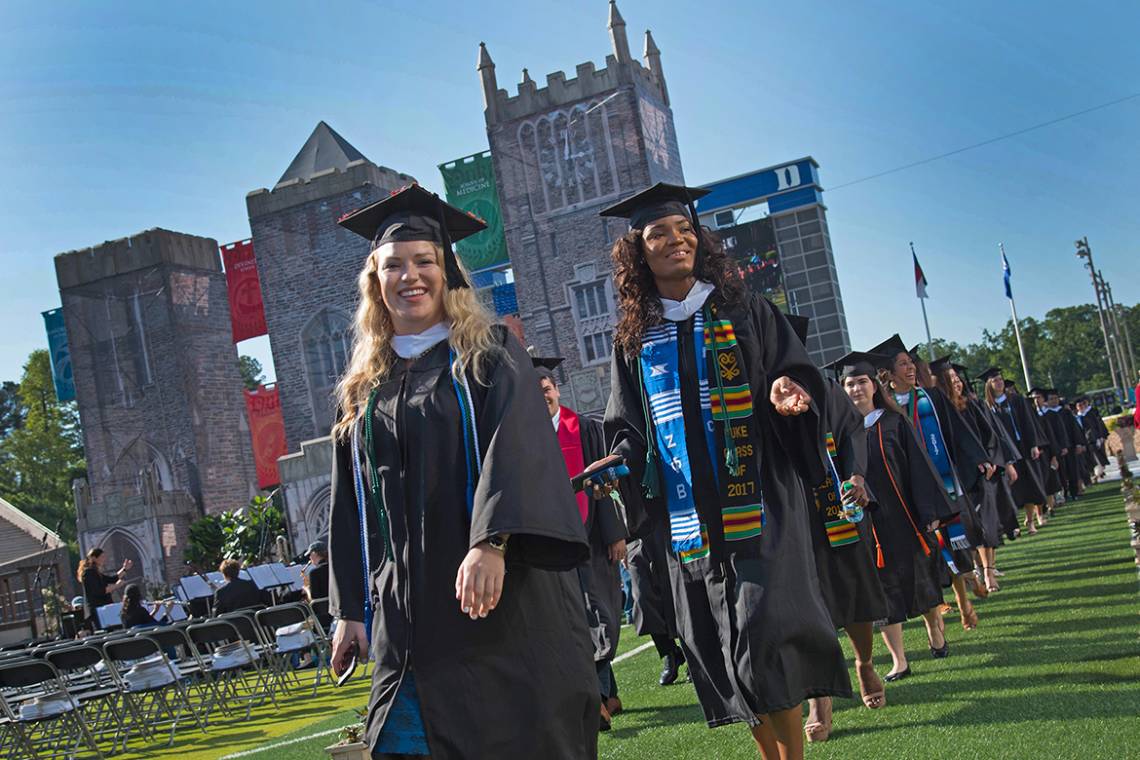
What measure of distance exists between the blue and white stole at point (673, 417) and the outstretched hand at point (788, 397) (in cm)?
29

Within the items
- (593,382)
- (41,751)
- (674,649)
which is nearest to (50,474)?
(593,382)

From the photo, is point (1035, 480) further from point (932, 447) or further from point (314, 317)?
point (314, 317)

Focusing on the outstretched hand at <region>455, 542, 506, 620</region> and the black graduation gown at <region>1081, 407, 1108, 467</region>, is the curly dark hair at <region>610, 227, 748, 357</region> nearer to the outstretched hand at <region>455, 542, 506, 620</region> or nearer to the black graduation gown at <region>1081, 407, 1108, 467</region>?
the outstretched hand at <region>455, 542, 506, 620</region>

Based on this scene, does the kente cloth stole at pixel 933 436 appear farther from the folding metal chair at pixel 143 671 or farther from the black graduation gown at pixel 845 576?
the folding metal chair at pixel 143 671

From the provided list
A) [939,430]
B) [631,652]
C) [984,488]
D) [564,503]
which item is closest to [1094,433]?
[984,488]

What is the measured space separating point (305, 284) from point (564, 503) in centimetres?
6022

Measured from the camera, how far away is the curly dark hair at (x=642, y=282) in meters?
4.52

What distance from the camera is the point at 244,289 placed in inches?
2606

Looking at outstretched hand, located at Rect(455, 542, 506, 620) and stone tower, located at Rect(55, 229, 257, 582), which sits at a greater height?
stone tower, located at Rect(55, 229, 257, 582)

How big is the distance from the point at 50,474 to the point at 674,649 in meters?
72.2

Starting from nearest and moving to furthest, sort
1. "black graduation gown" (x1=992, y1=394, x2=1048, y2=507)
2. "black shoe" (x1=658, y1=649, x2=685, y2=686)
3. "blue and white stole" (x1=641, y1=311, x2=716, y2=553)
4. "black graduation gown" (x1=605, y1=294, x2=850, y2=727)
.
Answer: "black graduation gown" (x1=605, y1=294, x2=850, y2=727) < "blue and white stole" (x1=641, y1=311, x2=716, y2=553) < "black shoe" (x1=658, y1=649, x2=685, y2=686) < "black graduation gown" (x1=992, y1=394, x2=1048, y2=507)

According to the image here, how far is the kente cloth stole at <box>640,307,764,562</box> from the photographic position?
13.9 ft

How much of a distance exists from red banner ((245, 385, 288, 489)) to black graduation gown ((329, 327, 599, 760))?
2495 inches

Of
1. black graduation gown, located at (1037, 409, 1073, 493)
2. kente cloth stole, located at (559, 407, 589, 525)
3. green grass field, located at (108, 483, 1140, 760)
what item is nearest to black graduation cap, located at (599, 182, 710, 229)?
green grass field, located at (108, 483, 1140, 760)
